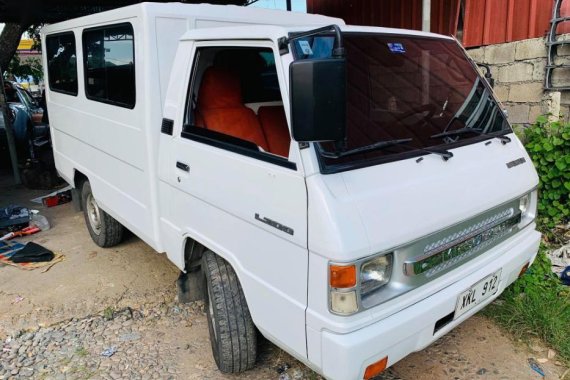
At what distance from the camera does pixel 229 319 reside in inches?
106

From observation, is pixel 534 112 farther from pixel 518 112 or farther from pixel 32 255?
pixel 32 255

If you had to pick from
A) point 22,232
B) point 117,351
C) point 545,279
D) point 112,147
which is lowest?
point 117,351

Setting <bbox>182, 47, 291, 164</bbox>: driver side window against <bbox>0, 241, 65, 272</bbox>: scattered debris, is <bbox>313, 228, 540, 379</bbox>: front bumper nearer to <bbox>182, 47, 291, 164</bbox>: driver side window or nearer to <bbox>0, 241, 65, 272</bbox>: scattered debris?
<bbox>182, 47, 291, 164</bbox>: driver side window

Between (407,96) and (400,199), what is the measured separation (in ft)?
2.65

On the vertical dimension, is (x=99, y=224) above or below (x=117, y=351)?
above

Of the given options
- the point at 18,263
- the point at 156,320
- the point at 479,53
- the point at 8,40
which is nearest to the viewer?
the point at 156,320

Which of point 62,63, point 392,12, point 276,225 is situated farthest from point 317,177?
point 392,12

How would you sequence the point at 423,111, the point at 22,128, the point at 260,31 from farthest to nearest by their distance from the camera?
the point at 22,128 < the point at 423,111 < the point at 260,31

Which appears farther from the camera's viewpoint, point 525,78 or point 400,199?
point 525,78

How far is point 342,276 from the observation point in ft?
6.45

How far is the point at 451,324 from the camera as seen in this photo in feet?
7.85

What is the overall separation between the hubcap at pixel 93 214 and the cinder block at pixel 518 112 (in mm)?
4451

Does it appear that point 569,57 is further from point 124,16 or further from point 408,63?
point 124,16

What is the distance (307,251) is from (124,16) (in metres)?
2.38
